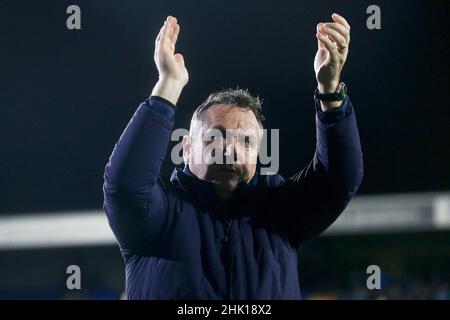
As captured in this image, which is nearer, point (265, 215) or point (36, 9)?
point (265, 215)

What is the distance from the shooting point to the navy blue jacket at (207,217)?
3.57ft

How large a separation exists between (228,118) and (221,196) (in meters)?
0.15

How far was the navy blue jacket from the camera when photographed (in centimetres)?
109

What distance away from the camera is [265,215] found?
1221mm

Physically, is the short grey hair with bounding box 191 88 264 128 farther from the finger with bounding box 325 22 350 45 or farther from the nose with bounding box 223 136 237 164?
the finger with bounding box 325 22 350 45

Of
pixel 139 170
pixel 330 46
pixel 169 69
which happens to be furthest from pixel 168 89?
pixel 330 46

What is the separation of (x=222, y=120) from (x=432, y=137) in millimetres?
769

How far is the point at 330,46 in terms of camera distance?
1.16m

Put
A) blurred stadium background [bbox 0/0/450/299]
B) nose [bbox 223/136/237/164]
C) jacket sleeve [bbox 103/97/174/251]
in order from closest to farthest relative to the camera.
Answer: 1. jacket sleeve [bbox 103/97/174/251]
2. nose [bbox 223/136/237/164]
3. blurred stadium background [bbox 0/0/450/299]

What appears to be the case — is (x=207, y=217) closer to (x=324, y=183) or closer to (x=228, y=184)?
(x=228, y=184)

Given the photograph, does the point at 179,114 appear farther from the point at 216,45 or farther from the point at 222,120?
the point at 222,120

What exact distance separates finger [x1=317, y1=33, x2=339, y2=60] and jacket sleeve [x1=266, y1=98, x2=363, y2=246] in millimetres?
85

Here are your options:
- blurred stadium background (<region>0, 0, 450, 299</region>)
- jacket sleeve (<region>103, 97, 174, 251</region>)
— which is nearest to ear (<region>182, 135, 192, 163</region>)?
jacket sleeve (<region>103, 97, 174, 251</region>)
